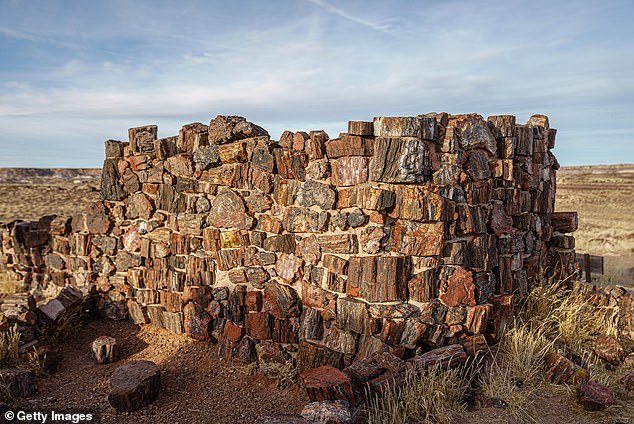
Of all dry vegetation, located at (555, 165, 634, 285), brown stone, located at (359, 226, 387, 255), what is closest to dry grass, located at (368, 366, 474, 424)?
brown stone, located at (359, 226, 387, 255)

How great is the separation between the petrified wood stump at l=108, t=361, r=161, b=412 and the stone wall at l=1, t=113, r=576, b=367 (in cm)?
115

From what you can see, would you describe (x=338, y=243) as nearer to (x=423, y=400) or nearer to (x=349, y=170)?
(x=349, y=170)

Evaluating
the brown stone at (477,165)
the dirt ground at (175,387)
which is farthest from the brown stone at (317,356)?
the brown stone at (477,165)

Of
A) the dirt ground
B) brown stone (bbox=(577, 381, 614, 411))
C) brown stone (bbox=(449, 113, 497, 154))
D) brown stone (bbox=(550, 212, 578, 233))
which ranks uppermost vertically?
brown stone (bbox=(449, 113, 497, 154))

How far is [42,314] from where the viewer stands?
22.4 ft

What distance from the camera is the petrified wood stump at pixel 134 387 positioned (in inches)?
203

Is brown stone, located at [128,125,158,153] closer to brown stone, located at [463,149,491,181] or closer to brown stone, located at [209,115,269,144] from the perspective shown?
brown stone, located at [209,115,269,144]

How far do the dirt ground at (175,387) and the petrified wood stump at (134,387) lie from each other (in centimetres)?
9

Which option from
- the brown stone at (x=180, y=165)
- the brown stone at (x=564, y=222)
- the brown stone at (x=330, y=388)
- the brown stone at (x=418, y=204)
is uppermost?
the brown stone at (x=180, y=165)

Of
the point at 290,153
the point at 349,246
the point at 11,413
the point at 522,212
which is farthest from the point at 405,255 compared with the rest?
the point at 11,413

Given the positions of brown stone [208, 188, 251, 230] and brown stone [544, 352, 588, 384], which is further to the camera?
brown stone [208, 188, 251, 230]

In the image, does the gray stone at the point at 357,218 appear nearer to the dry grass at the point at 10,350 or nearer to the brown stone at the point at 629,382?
the brown stone at the point at 629,382

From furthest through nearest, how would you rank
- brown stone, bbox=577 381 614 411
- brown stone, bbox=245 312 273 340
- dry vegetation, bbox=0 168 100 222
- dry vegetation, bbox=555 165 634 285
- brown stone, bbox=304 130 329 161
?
1. dry vegetation, bbox=0 168 100 222
2. dry vegetation, bbox=555 165 634 285
3. brown stone, bbox=245 312 273 340
4. brown stone, bbox=304 130 329 161
5. brown stone, bbox=577 381 614 411

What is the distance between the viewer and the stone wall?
5273 mm
